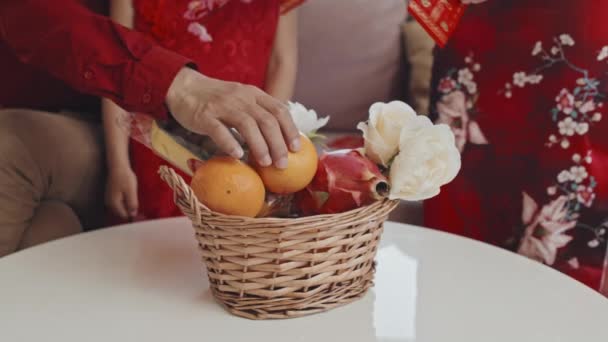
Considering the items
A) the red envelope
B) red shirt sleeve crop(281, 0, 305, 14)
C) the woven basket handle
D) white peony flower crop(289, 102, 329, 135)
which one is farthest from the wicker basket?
red shirt sleeve crop(281, 0, 305, 14)

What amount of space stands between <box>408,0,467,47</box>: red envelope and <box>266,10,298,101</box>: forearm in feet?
1.80

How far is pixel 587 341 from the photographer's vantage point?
752 millimetres

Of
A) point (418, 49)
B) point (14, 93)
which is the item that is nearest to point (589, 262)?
point (418, 49)

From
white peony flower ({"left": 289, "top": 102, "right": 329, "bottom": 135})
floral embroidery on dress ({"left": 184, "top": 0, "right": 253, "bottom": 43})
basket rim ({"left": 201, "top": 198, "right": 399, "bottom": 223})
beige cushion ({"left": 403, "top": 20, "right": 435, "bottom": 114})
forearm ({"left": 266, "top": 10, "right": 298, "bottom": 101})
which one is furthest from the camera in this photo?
beige cushion ({"left": 403, "top": 20, "right": 435, "bottom": 114})

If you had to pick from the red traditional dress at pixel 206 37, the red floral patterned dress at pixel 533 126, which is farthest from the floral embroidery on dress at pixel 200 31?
the red floral patterned dress at pixel 533 126

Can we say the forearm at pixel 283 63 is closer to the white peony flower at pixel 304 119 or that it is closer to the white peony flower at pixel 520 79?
the white peony flower at pixel 520 79

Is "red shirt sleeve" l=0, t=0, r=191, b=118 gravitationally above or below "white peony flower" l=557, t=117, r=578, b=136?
above

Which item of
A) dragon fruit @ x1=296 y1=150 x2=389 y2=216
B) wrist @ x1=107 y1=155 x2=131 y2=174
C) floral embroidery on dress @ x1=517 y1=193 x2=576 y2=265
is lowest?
floral embroidery on dress @ x1=517 y1=193 x2=576 y2=265

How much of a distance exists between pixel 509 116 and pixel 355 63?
61 cm

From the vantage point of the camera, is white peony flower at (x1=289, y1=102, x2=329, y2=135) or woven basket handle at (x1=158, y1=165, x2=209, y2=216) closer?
woven basket handle at (x1=158, y1=165, x2=209, y2=216)

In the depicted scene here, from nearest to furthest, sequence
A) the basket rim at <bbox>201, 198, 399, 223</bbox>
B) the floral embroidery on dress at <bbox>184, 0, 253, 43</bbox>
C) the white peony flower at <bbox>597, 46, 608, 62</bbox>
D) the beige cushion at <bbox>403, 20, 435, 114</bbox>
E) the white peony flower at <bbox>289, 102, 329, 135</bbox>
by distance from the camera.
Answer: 1. the basket rim at <bbox>201, 198, 399, 223</bbox>
2. the white peony flower at <bbox>289, 102, 329, 135</bbox>
3. the white peony flower at <bbox>597, 46, 608, 62</bbox>
4. the floral embroidery on dress at <bbox>184, 0, 253, 43</bbox>
5. the beige cushion at <bbox>403, 20, 435, 114</bbox>

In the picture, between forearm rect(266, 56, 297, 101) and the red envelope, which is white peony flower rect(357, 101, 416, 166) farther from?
forearm rect(266, 56, 297, 101)

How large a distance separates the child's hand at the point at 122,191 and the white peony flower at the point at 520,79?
73 centimetres

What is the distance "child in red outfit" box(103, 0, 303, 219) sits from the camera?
4.17ft
